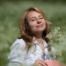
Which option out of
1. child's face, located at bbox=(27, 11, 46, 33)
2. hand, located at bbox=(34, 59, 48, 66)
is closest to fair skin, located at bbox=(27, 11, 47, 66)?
child's face, located at bbox=(27, 11, 46, 33)

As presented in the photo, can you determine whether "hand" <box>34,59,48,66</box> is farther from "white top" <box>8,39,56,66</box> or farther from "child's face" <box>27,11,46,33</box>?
"child's face" <box>27,11,46,33</box>

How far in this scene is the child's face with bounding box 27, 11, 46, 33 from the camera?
71.8 inches

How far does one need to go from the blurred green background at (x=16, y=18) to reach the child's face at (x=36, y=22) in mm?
92

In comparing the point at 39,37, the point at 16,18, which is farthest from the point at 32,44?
the point at 16,18

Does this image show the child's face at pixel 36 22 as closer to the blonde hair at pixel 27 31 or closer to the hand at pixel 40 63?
the blonde hair at pixel 27 31

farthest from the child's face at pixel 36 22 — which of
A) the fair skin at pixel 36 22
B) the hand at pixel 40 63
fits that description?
the hand at pixel 40 63

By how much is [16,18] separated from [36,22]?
1.06 metres

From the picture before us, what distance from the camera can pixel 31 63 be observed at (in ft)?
5.79

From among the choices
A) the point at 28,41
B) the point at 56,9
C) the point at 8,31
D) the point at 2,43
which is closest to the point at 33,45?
the point at 28,41

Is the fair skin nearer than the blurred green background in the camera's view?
Yes

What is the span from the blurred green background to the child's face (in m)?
0.09

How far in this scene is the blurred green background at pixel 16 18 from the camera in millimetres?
2066

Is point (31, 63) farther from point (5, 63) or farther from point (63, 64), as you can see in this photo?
point (5, 63)

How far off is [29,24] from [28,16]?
0.12 ft
